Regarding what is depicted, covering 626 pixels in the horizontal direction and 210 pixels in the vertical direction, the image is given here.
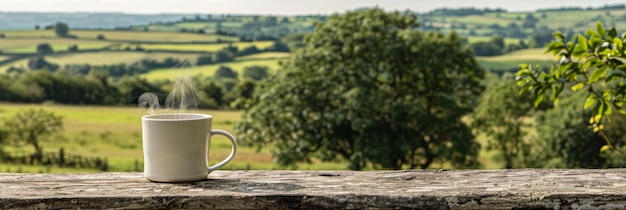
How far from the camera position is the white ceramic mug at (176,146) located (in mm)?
2072

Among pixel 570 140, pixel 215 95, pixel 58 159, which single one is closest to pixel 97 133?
pixel 58 159

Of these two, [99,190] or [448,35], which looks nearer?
[99,190]

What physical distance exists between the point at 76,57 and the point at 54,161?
7681 millimetres

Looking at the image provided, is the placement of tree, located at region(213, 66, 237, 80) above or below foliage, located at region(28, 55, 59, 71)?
above

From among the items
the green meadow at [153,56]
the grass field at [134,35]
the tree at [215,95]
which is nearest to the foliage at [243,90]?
the tree at [215,95]

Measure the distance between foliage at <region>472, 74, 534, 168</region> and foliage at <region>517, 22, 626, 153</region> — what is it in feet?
56.9

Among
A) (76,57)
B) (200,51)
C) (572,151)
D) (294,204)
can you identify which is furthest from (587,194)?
(76,57)

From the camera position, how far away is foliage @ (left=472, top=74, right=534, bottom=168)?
20922mm

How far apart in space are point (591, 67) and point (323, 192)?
1.83 meters

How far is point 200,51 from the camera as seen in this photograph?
28375 millimetres

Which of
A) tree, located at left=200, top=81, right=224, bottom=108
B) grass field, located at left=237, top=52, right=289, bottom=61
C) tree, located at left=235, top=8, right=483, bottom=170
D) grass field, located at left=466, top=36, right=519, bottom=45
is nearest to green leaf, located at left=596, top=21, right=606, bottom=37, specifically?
tree, located at left=235, top=8, right=483, bottom=170

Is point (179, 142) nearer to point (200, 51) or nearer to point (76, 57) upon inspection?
point (200, 51)

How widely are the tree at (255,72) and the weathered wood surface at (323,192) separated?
2234cm

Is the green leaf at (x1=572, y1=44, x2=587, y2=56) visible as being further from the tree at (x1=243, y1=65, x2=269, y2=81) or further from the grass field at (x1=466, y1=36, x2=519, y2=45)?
the grass field at (x1=466, y1=36, x2=519, y2=45)
